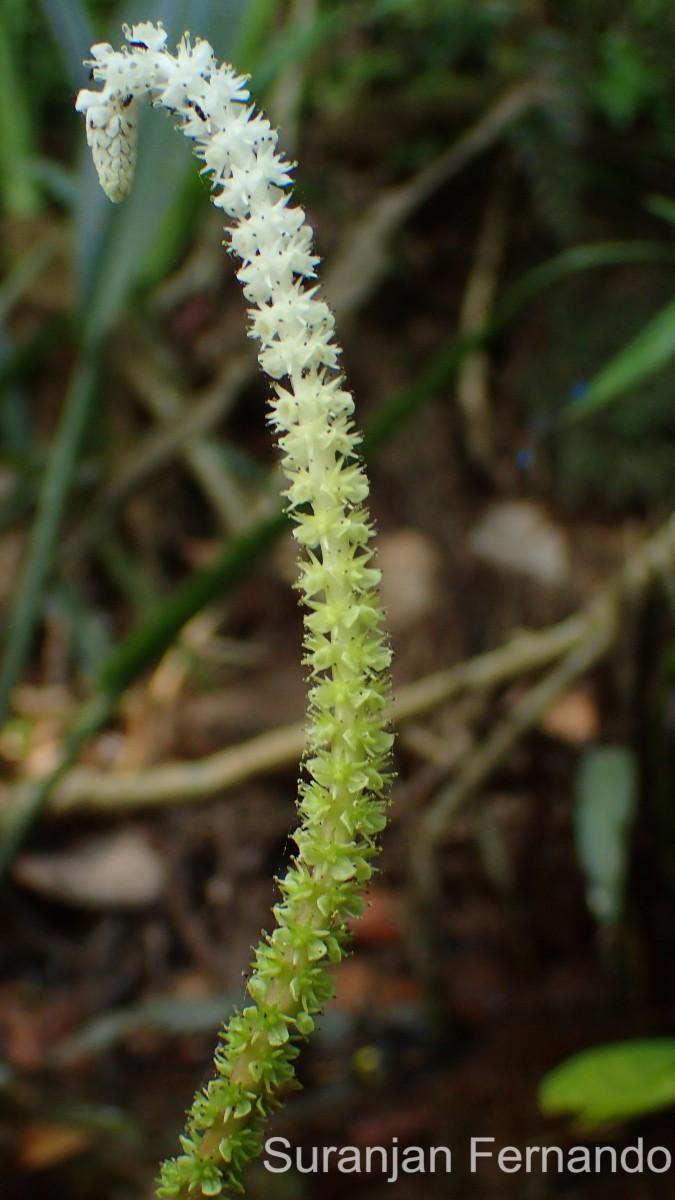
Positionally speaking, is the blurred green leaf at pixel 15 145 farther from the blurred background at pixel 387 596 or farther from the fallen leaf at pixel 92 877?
the fallen leaf at pixel 92 877

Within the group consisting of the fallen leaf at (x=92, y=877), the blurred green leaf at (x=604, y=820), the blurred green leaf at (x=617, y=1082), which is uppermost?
the fallen leaf at (x=92, y=877)

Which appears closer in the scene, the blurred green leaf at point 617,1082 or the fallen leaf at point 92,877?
the blurred green leaf at point 617,1082

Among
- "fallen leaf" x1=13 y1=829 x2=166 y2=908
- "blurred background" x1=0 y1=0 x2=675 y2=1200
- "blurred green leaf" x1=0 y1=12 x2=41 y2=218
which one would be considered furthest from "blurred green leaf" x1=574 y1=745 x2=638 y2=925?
"blurred green leaf" x1=0 y1=12 x2=41 y2=218

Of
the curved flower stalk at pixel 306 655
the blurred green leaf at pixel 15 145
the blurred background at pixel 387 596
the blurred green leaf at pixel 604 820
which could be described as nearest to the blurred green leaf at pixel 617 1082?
the blurred background at pixel 387 596

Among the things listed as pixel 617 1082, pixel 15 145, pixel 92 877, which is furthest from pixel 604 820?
pixel 15 145

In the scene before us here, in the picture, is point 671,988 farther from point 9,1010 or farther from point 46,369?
point 46,369

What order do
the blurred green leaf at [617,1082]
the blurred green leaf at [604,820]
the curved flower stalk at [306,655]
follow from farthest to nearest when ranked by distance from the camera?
the blurred green leaf at [604,820] < the blurred green leaf at [617,1082] < the curved flower stalk at [306,655]
